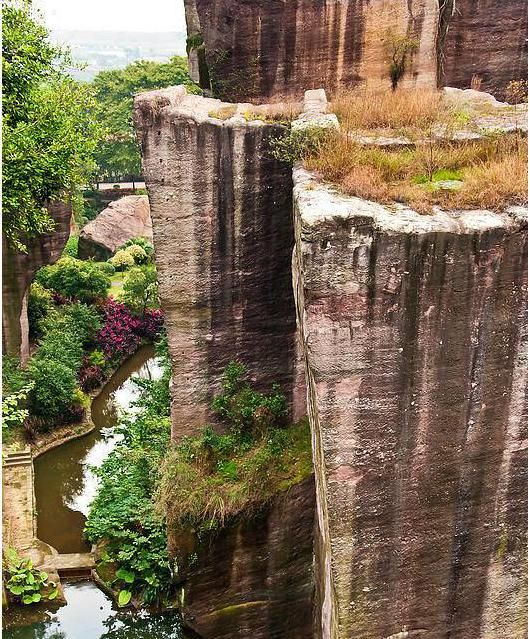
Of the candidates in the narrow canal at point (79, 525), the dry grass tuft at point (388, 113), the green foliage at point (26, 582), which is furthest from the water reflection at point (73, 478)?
the dry grass tuft at point (388, 113)

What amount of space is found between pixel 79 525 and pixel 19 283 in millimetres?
5436

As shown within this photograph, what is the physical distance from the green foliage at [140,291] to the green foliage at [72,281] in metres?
0.81

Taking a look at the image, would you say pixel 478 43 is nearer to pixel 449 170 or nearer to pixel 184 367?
pixel 449 170

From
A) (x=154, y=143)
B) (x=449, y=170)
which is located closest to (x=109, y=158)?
(x=154, y=143)

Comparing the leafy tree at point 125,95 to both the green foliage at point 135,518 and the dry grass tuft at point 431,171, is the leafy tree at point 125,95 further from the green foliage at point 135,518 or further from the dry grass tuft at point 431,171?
the dry grass tuft at point 431,171

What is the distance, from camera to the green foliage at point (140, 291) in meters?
19.2

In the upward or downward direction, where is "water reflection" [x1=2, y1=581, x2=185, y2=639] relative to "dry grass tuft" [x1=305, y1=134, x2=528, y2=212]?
downward

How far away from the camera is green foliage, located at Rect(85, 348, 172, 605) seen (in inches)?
392

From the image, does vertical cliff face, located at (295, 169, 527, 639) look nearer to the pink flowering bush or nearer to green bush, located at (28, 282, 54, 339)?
green bush, located at (28, 282, 54, 339)

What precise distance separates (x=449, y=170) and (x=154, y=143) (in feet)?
10.1


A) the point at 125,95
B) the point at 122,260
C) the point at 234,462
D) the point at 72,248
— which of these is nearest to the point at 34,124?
the point at 234,462

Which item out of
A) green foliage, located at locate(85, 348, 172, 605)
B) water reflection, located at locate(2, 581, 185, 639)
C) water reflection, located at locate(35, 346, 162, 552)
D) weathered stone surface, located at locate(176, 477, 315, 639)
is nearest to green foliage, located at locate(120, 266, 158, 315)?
water reflection, located at locate(35, 346, 162, 552)

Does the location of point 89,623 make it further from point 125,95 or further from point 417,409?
point 125,95

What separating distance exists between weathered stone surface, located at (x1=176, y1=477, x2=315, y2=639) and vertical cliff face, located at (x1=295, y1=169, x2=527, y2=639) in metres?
1.93
